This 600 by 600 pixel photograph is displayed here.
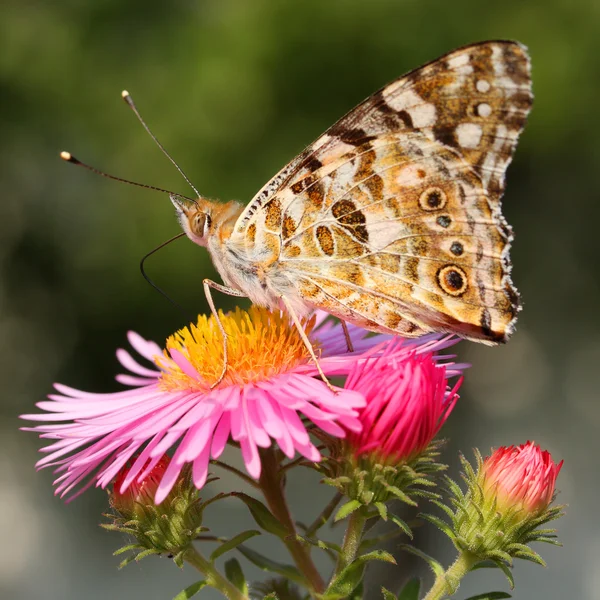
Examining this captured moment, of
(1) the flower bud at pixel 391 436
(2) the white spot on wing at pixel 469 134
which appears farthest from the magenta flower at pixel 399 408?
(2) the white spot on wing at pixel 469 134

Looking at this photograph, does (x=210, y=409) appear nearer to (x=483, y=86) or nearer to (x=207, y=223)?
(x=207, y=223)

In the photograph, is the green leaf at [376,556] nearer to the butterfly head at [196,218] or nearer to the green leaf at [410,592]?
the green leaf at [410,592]

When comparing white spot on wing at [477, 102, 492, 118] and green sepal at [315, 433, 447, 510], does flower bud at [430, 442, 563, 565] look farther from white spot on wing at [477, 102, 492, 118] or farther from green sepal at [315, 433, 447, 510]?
white spot on wing at [477, 102, 492, 118]

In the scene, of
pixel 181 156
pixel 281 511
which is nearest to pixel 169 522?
pixel 281 511

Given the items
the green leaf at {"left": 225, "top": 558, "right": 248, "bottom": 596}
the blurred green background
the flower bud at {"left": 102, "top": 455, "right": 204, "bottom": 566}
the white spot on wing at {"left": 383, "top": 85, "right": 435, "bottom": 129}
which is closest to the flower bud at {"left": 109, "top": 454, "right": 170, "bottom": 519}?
the flower bud at {"left": 102, "top": 455, "right": 204, "bottom": 566}

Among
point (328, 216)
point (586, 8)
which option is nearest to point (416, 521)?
point (328, 216)

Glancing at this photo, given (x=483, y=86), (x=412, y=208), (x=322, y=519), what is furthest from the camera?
(x=412, y=208)

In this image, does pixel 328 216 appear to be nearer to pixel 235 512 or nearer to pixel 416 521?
pixel 416 521
